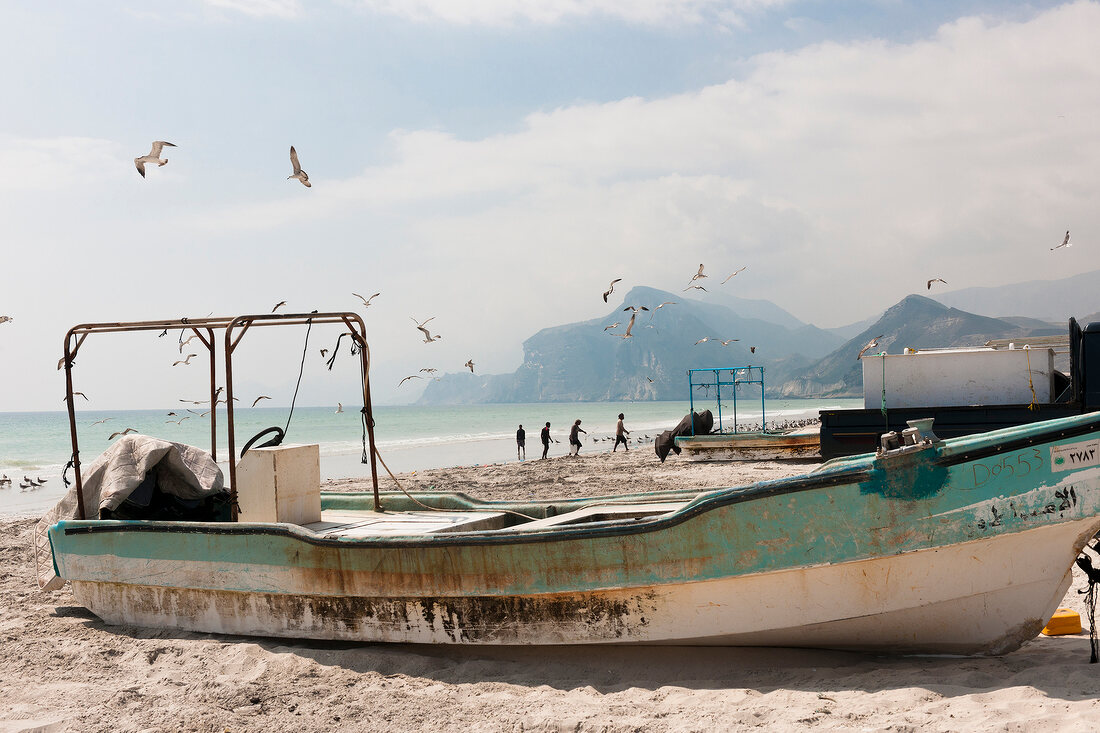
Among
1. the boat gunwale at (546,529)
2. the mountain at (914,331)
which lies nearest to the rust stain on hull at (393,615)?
the boat gunwale at (546,529)

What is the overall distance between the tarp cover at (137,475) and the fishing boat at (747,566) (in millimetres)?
825

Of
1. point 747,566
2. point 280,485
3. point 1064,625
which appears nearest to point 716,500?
point 747,566

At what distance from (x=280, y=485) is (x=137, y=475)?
1.26 metres

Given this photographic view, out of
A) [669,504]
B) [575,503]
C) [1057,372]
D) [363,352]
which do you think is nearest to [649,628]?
[669,504]

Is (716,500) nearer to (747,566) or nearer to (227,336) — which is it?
(747,566)

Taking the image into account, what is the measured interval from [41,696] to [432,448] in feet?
134

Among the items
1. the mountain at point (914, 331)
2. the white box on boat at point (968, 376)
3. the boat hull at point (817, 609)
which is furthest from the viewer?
the mountain at point (914, 331)

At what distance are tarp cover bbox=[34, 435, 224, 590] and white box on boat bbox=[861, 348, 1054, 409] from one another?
10878 mm

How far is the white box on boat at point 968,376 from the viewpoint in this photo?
45.2 ft

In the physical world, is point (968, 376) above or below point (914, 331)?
below

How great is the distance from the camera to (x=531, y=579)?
5.39 metres

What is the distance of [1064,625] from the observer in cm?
544

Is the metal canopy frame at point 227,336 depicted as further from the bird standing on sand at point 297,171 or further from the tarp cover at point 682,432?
the tarp cover at point 682,432

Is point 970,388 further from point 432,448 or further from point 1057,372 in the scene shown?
point 432,448
